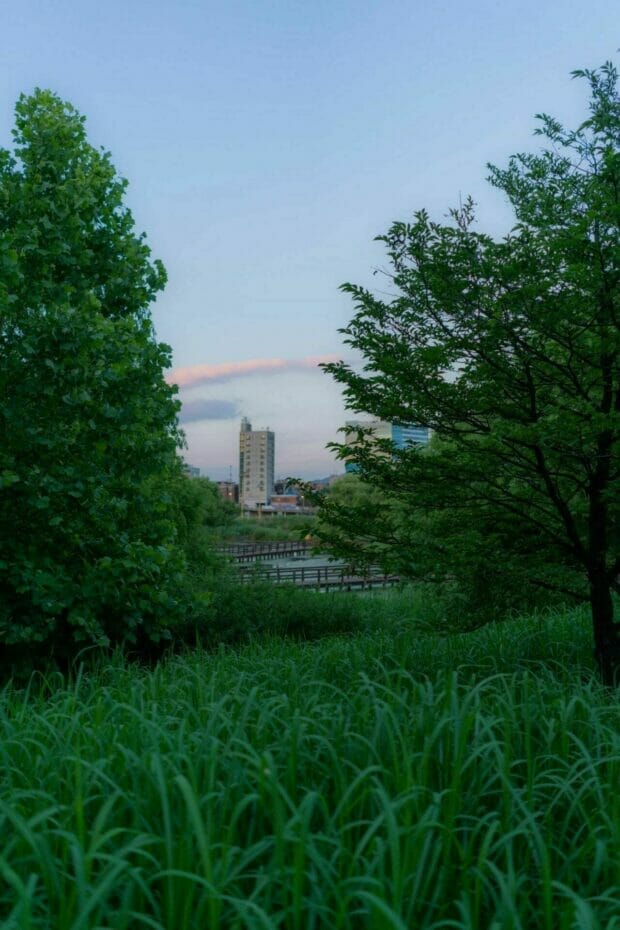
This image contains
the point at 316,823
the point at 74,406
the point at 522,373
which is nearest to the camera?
the point at 316,823

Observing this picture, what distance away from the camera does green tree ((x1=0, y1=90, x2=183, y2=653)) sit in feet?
27.0

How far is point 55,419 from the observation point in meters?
8.70

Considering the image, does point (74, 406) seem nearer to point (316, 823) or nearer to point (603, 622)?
point (603, 622)

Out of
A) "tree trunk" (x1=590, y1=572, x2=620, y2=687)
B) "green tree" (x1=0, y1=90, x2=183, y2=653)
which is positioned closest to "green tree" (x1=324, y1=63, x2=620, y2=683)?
"tree trunk" (x1=590, y1=572, x2=620, y2=687)

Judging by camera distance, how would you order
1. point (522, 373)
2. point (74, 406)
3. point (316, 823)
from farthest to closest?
point (74, 406) → point (522, 373) → point (316, 823)

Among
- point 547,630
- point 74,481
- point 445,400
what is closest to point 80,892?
point 445,400

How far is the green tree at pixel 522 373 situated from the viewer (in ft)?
21.0

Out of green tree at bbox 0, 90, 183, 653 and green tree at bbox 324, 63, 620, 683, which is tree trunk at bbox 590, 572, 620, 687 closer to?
green tree at bbox 324, 63, 620, 683

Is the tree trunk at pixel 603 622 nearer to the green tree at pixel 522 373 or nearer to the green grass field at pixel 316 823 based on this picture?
the green tree at pixel 522 373

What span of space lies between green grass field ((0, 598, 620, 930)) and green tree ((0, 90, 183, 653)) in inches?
170

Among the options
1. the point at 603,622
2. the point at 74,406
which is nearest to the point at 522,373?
the point at 603,622

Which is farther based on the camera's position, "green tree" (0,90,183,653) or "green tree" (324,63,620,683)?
"green tree" (0,90,183,653)

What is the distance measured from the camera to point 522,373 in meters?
7.07

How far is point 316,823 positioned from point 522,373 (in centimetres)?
508
